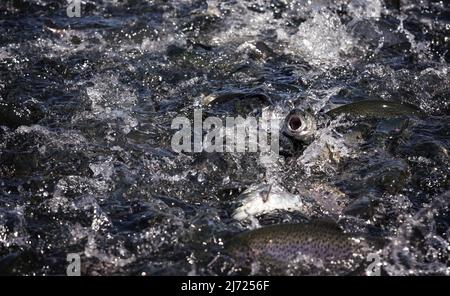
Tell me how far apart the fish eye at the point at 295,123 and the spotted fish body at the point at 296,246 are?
1250mm

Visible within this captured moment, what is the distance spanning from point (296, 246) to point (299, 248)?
20 mm

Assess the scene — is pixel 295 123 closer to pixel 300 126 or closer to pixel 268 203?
pixel 300 126

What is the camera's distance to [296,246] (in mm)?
3492

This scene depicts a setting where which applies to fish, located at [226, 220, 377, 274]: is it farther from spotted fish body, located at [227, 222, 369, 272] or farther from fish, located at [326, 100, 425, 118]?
A: fish, located at [326, 100, 425, 118]

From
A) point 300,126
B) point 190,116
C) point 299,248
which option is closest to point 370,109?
point 300,126

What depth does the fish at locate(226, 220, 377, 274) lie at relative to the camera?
3.49 meters

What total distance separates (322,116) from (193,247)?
1817 mm

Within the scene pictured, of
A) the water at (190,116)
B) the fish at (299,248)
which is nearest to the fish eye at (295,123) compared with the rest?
the water at (190,116)

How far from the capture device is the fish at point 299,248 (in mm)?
3492

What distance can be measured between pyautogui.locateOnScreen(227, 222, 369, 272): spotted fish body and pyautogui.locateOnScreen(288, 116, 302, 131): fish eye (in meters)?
1.25

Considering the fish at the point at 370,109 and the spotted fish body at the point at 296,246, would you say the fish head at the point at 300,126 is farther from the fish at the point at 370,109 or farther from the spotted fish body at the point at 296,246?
the spotted fish body at the point at 296,246

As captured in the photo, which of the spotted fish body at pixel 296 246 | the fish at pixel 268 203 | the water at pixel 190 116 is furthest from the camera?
the fish at pixel 268 203

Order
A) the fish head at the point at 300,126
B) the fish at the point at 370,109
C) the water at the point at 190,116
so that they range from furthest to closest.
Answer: the fish at the point at 370,109 < the fish head at the point at 300,126 < the water at the point at 190,116
